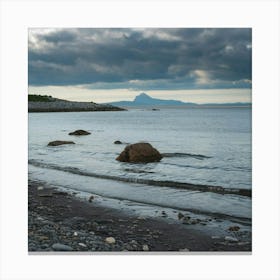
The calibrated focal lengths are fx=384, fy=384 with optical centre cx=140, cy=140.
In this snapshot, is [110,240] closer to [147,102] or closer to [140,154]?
[147,102]

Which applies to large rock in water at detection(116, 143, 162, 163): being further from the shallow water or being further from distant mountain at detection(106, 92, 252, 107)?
distant mountain at detection(106, 92, 252, 107)

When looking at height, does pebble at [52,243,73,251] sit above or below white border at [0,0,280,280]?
below

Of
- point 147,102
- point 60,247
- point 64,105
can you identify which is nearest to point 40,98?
point 64,105

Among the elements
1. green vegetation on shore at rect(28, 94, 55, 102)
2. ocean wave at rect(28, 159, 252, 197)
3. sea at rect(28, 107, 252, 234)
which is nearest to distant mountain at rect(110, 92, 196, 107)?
sea at rect(28, 107, 252, 234)

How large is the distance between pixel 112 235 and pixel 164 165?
412 cm

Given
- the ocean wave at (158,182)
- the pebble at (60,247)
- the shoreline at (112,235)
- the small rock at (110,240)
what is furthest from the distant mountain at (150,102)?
the pebble at (60,247)

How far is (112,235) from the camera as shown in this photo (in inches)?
225

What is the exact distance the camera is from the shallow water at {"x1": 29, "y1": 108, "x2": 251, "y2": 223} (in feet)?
23.1

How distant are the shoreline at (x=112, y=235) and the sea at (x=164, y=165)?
1.20 feet

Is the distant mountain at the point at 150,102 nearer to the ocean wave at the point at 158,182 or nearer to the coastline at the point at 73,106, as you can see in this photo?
the coastline at the point at 73,106
